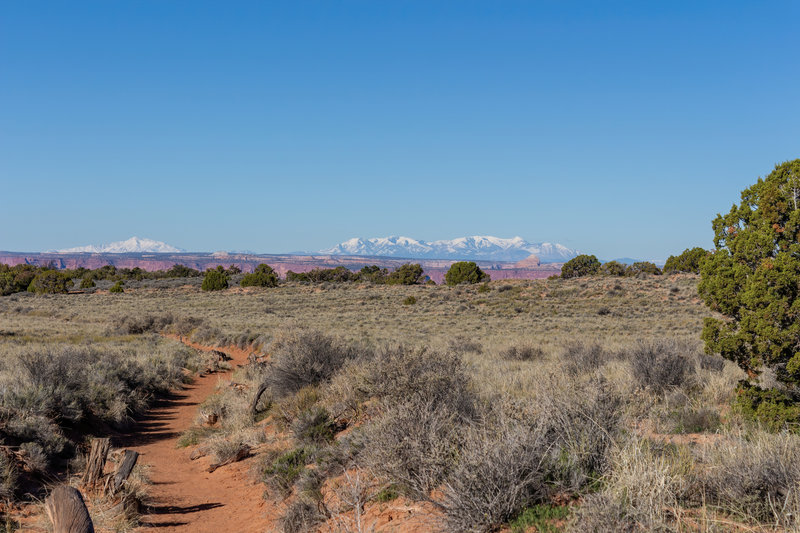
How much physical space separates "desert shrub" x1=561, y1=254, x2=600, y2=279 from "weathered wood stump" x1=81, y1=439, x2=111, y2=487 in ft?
197

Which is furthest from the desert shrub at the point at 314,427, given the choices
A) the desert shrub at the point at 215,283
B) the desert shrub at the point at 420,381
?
the desert shrub at the point at 215,283

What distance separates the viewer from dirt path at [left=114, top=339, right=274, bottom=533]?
249 inches

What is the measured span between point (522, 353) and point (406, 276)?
49.2 meters

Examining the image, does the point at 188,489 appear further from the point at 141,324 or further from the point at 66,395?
the point at 141,324

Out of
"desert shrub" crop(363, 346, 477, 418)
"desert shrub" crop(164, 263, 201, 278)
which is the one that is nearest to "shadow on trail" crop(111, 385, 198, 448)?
"desert shrub" crop(363, 346, 477, 418)

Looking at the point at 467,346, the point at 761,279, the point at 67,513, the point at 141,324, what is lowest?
the point at 141,324

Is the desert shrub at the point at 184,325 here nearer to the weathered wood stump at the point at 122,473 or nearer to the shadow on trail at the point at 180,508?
the shadow on trail at the point at 180,508

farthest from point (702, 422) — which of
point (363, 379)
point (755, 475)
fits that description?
point (363, 379)

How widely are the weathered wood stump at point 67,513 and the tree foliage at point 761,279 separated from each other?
704 centimetres

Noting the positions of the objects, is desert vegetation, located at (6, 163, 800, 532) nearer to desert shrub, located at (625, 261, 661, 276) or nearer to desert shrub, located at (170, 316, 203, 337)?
desert shrub, located at (170, 316, 203, 337)

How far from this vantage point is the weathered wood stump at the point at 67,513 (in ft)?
12.3

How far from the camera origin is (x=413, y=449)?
4.83 meters

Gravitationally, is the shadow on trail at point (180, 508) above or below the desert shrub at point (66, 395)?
below

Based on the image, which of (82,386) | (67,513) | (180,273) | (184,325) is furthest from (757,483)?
(180,273)
